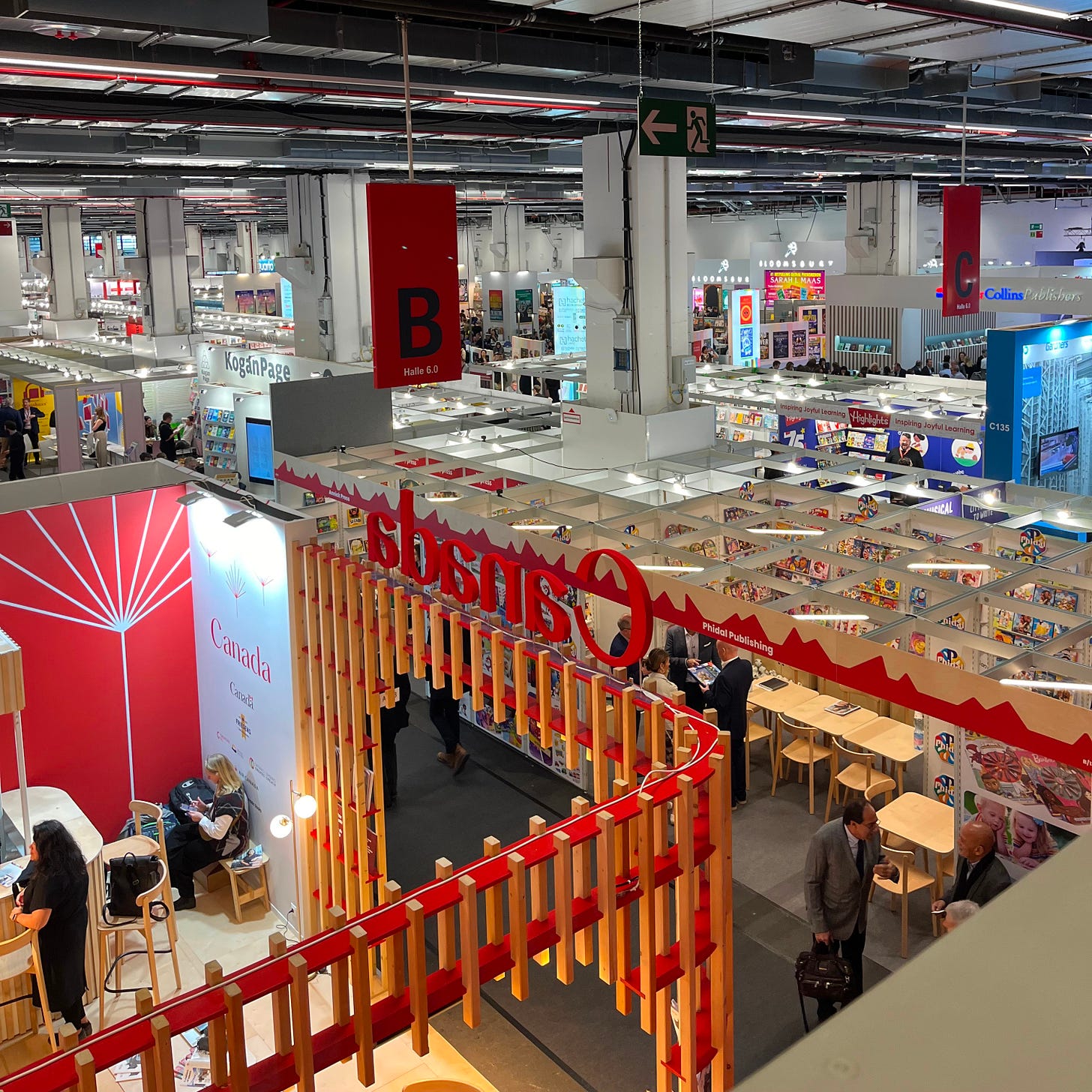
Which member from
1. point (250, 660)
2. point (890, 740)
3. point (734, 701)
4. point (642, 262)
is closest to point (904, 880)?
point (890, 740)

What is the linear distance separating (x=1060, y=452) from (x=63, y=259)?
2170 centimetres

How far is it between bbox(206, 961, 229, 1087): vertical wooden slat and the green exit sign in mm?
4704

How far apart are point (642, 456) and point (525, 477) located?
1328 mm

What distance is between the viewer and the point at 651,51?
7.80 metres

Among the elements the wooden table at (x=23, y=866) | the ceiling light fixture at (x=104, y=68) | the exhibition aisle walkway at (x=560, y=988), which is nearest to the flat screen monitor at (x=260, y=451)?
the exhibition aisle walkway at (x=560, y=988)

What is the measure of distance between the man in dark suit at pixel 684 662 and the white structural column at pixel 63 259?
808 inches

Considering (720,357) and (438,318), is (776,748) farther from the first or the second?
(720,357)

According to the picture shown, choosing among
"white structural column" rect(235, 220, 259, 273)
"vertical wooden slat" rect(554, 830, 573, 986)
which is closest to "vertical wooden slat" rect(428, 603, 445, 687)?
"vertical wooden slat" rect(554, 830, 573, 986)

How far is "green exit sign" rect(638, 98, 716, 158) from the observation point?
636cm

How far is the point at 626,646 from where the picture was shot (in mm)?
7375

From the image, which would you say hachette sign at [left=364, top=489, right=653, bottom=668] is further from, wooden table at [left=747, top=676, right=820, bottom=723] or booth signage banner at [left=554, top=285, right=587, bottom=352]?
booth signage banner at [left=554, top=285, right=587, bottom=352]

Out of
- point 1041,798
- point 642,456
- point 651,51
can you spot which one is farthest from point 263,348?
point 1041,798

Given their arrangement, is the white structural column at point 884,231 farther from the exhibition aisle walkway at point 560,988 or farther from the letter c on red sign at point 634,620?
the letter c on red sign at point 634,620

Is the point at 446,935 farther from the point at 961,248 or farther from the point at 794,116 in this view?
the point at 794,116
